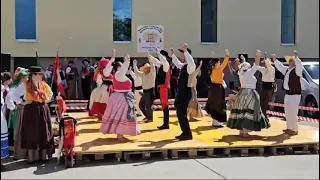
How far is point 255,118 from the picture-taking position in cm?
950

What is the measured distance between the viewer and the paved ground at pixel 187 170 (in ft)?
23.6

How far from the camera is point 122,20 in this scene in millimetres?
22031

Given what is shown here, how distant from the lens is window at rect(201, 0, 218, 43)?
22.9 metres

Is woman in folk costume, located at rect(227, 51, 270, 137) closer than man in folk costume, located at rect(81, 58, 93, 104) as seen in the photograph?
Yes

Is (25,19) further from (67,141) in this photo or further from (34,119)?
(67,141)

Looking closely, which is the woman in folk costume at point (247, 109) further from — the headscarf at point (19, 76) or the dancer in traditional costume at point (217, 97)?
the headscarf at point (19, 76)

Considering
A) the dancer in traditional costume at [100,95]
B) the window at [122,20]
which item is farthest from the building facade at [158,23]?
the dancer in traditional costume at [100,95]

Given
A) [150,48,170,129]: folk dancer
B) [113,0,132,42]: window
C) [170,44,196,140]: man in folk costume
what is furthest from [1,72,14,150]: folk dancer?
[113,0,132,42]: window

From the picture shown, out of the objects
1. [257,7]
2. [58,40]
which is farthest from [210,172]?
[257,7]

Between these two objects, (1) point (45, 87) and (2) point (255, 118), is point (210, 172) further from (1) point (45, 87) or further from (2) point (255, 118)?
(1) point (45, 87)

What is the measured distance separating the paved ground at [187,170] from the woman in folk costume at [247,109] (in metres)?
1.14

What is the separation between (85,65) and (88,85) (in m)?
1.04

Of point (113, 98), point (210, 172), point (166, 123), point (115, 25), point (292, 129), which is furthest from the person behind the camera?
point (115, 25)

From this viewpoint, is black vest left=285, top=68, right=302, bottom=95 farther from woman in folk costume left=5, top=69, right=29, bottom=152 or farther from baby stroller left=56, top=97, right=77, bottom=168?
woman in folk costume left=5, top=69, right=29, bottom=152
